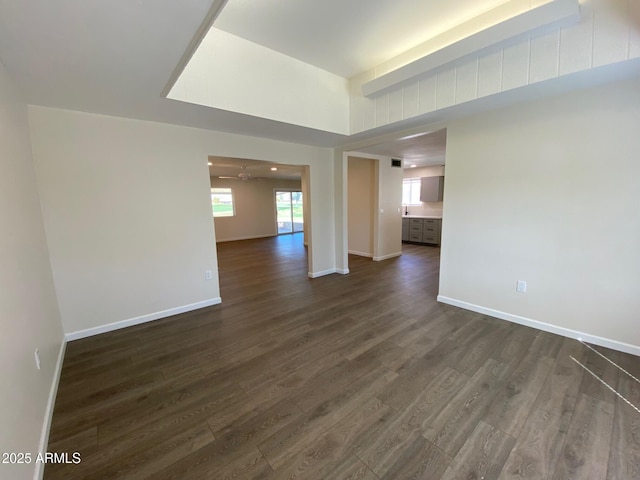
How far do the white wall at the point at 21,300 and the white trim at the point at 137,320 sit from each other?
1.29 ft

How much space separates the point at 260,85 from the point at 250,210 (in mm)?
7607

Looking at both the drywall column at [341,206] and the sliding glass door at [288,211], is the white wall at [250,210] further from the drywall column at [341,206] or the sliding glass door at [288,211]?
the drywall column at [341,206]

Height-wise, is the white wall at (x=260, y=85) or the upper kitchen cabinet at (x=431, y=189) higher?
the white wall at (x=260, y=85)

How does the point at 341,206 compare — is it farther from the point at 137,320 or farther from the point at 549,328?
the point at 137,320

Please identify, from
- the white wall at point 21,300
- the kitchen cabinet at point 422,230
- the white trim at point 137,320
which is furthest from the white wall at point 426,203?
the white wall at point 21,300

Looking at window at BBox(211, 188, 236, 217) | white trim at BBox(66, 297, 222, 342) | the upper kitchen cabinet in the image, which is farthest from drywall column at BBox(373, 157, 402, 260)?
window at BBox(211, 188, 236, 217)

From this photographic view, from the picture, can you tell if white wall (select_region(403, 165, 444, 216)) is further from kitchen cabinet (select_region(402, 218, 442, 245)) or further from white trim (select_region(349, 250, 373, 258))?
white trim (select_region(349, 250, 373, 258))

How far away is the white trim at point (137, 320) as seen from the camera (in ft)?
9.20

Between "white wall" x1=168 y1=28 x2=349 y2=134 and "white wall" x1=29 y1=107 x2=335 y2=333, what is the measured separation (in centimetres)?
93

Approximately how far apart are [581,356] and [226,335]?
3.30 meters

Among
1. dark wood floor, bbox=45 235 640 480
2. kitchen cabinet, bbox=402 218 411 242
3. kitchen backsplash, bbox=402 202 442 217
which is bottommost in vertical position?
dark wood floor, bbox=45 235 640 480

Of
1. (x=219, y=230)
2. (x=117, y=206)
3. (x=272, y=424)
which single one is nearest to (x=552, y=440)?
(x=272, y=424)

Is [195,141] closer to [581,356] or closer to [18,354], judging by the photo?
[18,354]

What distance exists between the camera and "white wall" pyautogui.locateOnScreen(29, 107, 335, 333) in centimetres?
261
